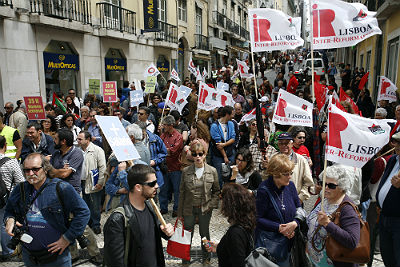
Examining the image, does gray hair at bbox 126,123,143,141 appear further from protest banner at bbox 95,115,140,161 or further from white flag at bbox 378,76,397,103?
white flag at bbox 378,76,397,103

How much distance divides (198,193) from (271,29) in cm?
324

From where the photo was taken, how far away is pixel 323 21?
4.75 m

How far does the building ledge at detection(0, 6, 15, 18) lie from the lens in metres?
10.5

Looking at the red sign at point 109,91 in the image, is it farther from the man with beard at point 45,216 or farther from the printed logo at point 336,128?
the printed logo at point 336,128

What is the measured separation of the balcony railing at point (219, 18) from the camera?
1230 inches

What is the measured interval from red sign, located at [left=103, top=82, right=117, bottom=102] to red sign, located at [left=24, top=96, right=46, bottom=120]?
87.9 inches

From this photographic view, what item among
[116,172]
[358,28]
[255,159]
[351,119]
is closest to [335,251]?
[351,119]

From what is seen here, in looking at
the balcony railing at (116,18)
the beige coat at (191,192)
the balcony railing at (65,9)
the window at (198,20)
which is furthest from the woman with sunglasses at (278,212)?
the window at (198,20)

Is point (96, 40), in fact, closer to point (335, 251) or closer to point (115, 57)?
point (115, 57)

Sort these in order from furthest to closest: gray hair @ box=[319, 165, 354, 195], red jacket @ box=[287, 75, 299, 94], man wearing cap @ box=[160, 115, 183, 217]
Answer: red jacket @ box=[287, 75, 299, 94], man wearing cap @ box=[160, 115, 183, 217], gray hair @ box=[319, 165, 354, 195]

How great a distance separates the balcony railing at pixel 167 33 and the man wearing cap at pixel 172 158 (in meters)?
16.2

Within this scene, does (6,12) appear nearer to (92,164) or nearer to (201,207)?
(92,164)

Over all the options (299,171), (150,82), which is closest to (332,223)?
(299,171)

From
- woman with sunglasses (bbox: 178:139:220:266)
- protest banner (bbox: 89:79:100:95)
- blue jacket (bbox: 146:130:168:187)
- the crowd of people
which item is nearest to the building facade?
protest banner (bbox: 89:79:100:95)
